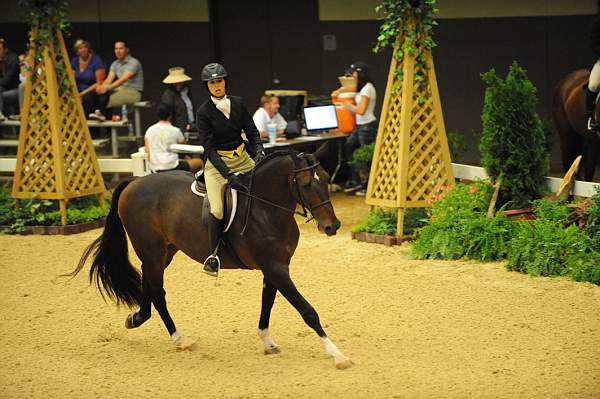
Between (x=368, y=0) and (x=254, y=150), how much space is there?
10560 mm

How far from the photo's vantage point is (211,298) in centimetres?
967

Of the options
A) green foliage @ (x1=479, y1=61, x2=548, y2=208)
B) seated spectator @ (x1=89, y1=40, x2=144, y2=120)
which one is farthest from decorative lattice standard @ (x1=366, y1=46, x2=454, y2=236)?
seated spectator @ (x1=89, y1=40, x2=144, y2=120)

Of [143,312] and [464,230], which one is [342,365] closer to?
[143,312]

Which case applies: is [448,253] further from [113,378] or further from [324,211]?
[113,378]

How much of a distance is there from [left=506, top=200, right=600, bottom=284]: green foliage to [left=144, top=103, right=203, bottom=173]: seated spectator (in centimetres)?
470

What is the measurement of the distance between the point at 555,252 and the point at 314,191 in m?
3.74

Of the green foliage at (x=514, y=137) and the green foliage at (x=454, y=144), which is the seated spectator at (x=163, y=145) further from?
the green foliage at (x=514, y=137)

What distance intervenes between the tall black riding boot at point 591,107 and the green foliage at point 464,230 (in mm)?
2413

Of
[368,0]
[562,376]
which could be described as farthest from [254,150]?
[368,0]

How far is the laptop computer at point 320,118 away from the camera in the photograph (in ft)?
49.8

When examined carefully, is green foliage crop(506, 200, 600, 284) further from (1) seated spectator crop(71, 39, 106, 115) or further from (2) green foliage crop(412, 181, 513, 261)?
(1) seated spectator crop(71, 39, 106, 115)

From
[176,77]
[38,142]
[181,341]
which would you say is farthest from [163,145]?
[181,341]

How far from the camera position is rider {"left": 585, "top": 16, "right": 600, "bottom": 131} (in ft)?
41.4

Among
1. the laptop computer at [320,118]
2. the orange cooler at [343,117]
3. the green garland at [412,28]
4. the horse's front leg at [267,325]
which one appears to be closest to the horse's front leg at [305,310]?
the horse's front leg at [267,325]
